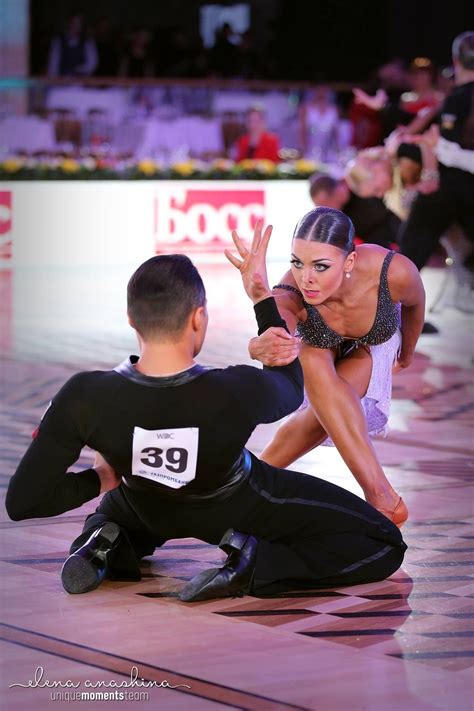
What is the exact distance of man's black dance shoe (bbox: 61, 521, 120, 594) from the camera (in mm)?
3498

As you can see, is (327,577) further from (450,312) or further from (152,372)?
(450,312)

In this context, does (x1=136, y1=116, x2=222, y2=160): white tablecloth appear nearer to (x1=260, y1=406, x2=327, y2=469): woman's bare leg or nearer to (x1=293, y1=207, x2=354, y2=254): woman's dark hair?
(x1=260, y1=406, x2=327, y2=469): woman's bare leg

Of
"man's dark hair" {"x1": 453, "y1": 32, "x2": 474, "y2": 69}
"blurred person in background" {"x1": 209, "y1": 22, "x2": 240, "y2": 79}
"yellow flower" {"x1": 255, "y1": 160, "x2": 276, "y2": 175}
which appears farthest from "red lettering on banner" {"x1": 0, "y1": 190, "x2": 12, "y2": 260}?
"blurred person in background" {"x1": 209, "y1": 22, "x2": 240, "y2": 79}

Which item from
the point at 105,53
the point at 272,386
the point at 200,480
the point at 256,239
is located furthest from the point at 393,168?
the point at 105,53

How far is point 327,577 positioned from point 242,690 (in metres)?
0.91

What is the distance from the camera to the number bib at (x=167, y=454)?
332cm

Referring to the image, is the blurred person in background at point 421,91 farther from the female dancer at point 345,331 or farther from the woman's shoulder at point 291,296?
the woman's shoulder at point 291,296

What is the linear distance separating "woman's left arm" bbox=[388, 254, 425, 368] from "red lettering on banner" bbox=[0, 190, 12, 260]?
9053 mm

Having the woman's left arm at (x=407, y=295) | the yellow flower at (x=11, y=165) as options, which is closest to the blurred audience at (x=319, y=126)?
the yellow flower at (x=11, y=165)

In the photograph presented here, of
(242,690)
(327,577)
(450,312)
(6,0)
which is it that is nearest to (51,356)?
(450,312)

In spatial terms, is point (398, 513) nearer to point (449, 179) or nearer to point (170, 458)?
point (170, 458)

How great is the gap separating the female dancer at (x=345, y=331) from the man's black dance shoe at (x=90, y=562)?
86cm

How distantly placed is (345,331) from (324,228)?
507 millimetres

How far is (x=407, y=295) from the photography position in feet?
14.4
